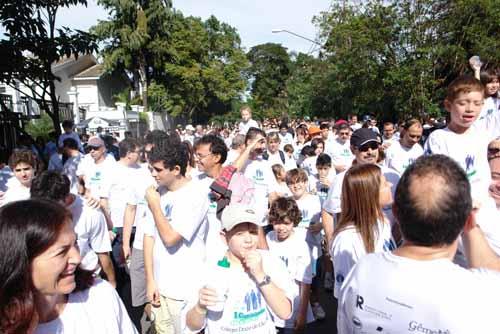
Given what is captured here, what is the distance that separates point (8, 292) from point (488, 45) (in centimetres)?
2001

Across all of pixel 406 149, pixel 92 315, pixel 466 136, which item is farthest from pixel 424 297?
pixel 406 149

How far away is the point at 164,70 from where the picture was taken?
42.1 m

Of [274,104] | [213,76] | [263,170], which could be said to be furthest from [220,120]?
[263,170]

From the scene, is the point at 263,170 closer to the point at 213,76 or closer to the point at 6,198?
the point at 6,198

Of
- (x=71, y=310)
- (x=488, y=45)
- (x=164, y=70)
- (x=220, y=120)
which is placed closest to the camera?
(x=71, y=310)

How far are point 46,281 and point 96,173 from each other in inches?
205

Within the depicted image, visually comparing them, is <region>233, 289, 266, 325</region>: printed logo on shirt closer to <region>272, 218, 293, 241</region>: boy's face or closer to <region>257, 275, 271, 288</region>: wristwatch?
<region>257, 275, 271, 288</region>: wristwatch

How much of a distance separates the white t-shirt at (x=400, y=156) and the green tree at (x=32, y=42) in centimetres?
531

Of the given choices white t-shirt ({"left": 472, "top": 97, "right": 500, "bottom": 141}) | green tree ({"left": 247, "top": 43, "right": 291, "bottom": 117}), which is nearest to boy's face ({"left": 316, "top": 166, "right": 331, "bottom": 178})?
white t-shirt ({"left": 472, "top": 97, "right": 500, "bottom": 141})

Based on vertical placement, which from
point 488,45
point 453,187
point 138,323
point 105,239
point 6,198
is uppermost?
point 488,45

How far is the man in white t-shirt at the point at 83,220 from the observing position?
325cm

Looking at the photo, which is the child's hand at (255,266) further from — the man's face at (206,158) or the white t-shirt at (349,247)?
the man's face at (206,158)

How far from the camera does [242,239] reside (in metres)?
2.31

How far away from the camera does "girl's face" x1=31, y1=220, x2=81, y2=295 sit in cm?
168
